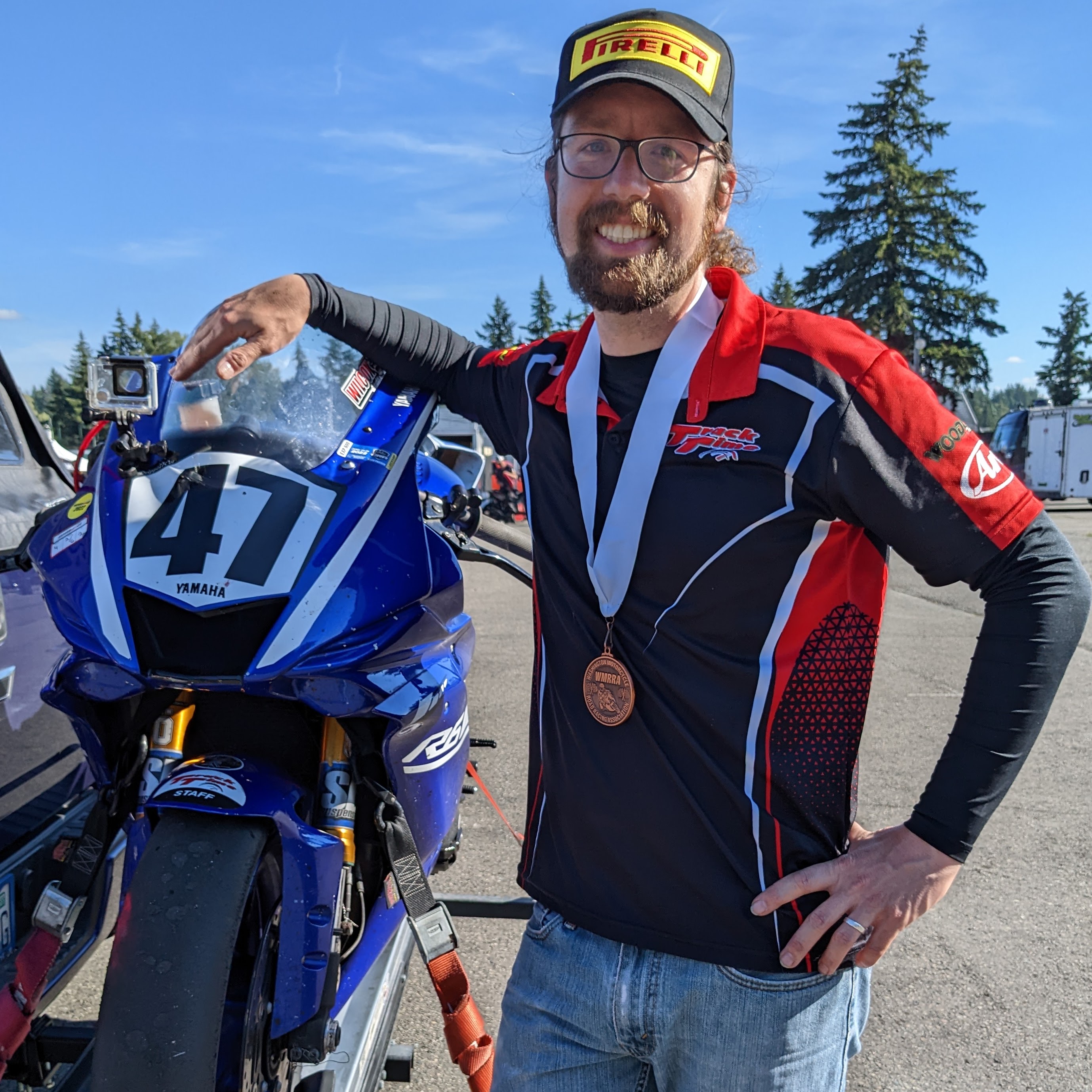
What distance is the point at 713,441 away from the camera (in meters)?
1.65

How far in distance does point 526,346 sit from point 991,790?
1328 mm

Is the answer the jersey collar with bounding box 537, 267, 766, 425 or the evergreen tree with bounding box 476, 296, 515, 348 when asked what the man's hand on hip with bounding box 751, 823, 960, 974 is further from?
the evergreen tree with bounding box 476, 296, 515, 348

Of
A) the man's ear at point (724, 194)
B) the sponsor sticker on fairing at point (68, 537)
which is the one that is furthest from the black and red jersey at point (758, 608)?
the sponsor sticker on fairing at point (68, 537)

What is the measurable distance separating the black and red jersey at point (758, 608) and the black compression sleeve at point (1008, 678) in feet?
0.09

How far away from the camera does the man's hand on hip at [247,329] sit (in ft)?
6.87

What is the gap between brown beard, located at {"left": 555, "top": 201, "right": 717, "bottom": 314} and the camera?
176 cm

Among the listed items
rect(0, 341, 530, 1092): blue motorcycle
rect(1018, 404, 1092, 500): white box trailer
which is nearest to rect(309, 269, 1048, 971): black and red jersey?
rect(0, 341, 530, 1092): blue motorcycle

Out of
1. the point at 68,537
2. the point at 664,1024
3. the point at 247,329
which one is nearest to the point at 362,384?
the point at 247,329

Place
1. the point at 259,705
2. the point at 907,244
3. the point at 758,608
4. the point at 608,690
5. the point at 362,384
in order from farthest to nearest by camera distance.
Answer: the point at 907,244 → the point at 362,384 → the point at 259,705 → the point at 608,690 → the point at 758,608

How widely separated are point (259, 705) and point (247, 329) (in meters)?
0.82

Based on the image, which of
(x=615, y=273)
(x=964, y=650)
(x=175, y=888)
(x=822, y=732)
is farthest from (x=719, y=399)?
(x=964, y=650)

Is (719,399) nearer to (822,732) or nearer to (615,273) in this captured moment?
(615,273)

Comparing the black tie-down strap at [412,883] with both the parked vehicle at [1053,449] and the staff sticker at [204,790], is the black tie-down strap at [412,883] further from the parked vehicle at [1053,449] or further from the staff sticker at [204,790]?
the parked vehicle at [1053,449]

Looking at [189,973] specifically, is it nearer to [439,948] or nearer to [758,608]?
[439,948]
